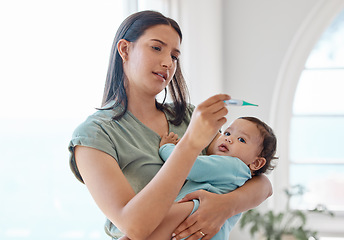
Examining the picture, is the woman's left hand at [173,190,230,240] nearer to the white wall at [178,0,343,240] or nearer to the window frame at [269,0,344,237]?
the white wall at [178,0,343,240]

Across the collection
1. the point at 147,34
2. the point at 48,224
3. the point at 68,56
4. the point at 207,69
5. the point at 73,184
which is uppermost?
the point at 207,69

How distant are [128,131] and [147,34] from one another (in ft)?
0.99

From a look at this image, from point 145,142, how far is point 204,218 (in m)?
0.30

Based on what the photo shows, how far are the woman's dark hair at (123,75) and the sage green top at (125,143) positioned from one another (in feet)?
0.14

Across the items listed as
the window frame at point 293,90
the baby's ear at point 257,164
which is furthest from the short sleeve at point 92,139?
the window frame at point 293,90

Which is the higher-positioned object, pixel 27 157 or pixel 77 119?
pixel 77 119

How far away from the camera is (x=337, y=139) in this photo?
11.3 feet

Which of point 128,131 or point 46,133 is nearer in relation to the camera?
point 128,131

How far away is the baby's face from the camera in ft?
4.88

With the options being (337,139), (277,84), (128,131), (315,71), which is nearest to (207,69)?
(277,84)

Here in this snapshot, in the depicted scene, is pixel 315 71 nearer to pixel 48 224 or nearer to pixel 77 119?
pixel 77 119

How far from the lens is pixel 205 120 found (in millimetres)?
1101

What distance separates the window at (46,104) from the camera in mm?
1349

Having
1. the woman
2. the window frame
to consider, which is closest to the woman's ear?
the woman
